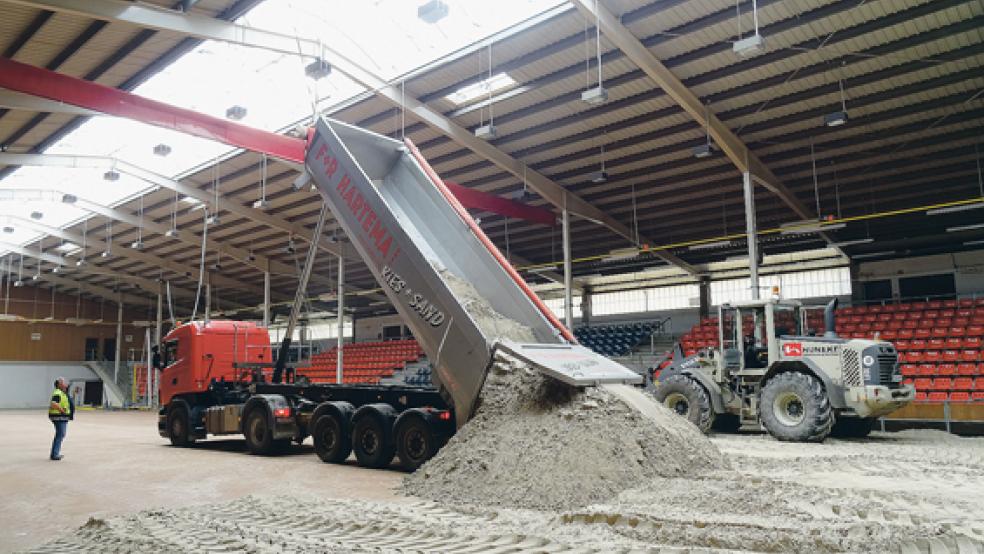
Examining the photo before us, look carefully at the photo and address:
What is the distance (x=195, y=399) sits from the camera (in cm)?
1373

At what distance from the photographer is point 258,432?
39.2 ft

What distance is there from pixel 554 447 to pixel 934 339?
1542 cm

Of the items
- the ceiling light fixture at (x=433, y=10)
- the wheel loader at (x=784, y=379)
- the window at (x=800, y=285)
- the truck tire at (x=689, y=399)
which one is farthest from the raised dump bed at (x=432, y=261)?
the window at (x=800, y=285)

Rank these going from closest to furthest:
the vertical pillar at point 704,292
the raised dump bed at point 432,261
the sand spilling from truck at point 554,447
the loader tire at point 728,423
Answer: the sand spilling from truck at point 554,447, the raised dump bed at point 432,261, the loader tire at point 728,423, the vertical pillar at point 704,292

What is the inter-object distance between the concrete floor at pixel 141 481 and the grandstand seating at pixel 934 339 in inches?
331

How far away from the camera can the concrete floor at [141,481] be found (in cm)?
687

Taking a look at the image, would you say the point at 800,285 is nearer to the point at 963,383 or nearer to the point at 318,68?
the point at 963,383

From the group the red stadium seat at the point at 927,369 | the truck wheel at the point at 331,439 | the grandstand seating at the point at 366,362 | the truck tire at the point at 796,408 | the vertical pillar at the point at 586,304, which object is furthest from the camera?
the vertical pillar at the point at 586,304

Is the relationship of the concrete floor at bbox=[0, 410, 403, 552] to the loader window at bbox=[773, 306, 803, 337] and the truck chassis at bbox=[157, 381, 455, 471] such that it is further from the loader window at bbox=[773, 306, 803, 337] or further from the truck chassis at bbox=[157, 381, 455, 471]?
the loader window at bbox=[773, 306, 803, 337]

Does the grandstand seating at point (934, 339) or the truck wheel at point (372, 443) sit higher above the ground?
the grandstand seating at point (934, 339)

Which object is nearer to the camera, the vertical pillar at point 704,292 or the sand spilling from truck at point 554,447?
the sand spilling from truck at point 554,447

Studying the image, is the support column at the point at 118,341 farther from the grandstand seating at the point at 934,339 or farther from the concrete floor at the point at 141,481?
the grandstand seating at the point at 934,339

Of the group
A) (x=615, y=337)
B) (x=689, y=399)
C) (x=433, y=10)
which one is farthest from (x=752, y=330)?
(x=615, y=337)

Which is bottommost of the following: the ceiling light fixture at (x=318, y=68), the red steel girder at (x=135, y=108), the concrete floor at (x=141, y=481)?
the concrete floor at (x=141, y=481)
